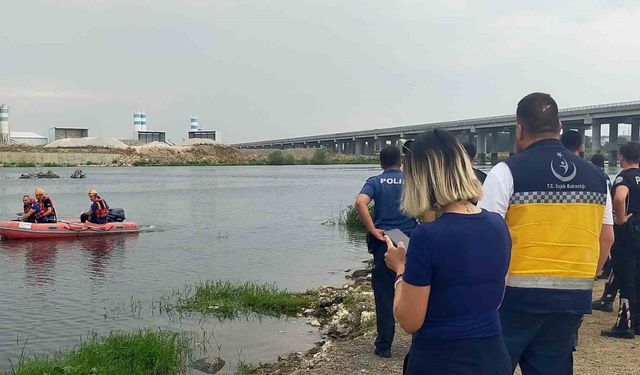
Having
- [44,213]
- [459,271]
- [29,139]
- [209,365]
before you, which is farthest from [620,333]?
[29,139]

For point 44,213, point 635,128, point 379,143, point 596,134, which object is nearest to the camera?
point 44,213

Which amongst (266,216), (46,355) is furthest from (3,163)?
(46,355)

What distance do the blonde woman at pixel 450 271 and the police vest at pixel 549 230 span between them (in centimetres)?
79

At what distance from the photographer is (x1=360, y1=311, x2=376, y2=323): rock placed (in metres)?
9.55

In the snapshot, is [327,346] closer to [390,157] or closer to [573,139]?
[390,157]

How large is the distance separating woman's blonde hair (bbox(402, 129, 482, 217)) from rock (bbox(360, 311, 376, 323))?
22.0 ft

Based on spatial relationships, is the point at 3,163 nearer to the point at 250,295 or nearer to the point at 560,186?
the point at 250,295

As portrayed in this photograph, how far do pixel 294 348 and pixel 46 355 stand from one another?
11.6ft

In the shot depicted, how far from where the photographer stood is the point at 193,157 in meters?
123

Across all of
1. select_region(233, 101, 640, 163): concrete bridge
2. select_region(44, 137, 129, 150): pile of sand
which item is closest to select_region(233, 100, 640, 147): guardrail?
select_region(233, 101, 640, 163): concrete bridge

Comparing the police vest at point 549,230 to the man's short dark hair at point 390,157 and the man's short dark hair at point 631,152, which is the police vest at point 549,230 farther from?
the man's short dark hair at point 631,152

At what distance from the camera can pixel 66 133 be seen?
163 m

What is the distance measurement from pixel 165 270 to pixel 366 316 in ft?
28.3

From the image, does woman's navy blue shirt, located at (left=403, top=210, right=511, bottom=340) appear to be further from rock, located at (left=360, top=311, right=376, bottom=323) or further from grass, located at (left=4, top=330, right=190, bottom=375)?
rock, located at (left=360, top=311, right=376, bottom=323)
